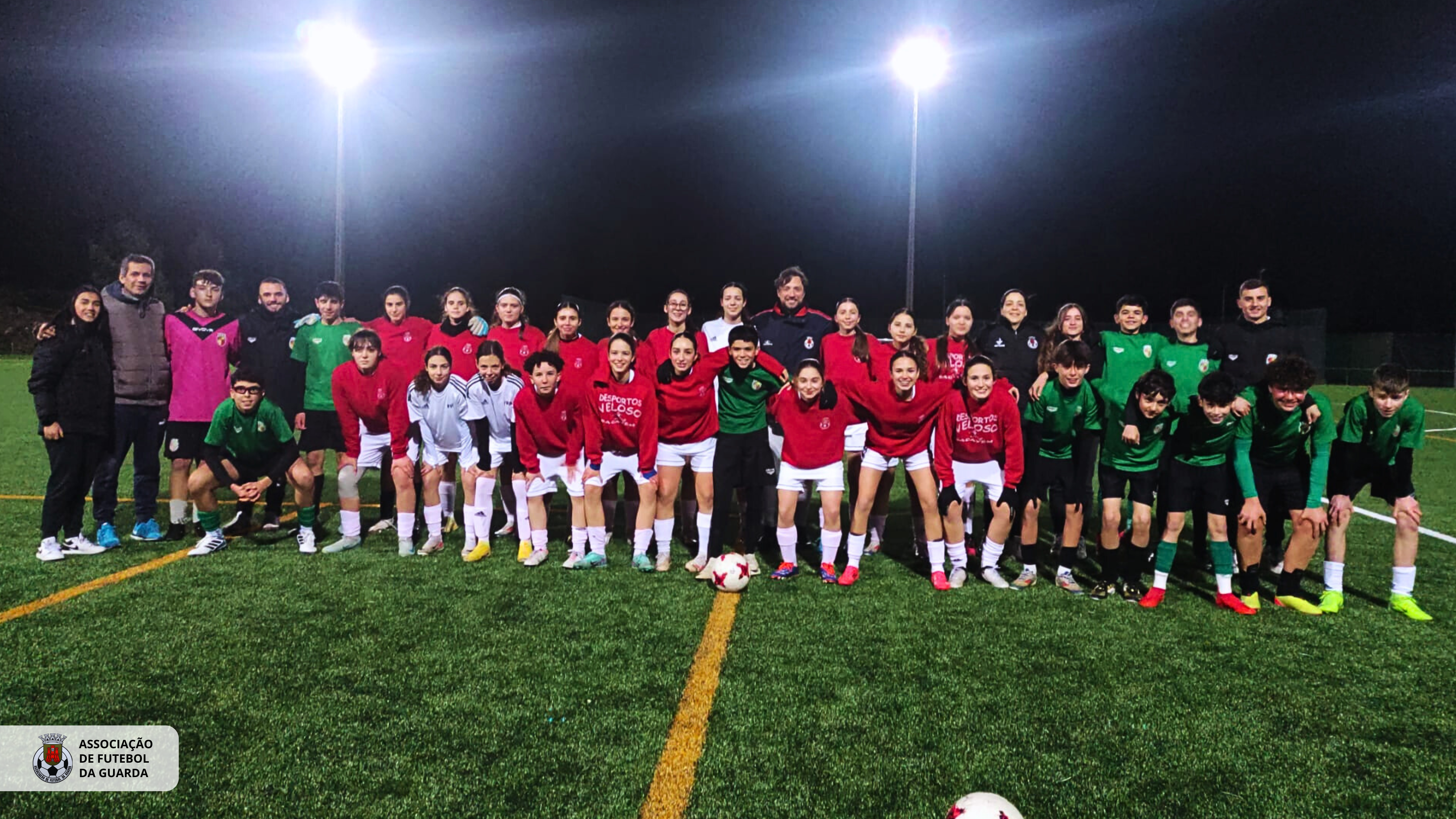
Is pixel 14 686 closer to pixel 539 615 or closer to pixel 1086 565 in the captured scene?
pixel 539 615

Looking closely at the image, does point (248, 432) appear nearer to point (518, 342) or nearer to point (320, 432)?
point (320, 432)

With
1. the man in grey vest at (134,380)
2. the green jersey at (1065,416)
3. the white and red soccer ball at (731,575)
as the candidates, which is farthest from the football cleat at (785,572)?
the man in grey vest at (134,380)

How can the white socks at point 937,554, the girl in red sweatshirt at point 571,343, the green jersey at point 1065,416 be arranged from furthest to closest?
the girl in red sweatshirt at point 571,343, the white socks at point 937,554, the green jersey at point 1065,416

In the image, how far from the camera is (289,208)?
3644 centimetres

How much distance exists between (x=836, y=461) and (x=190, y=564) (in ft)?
13.2

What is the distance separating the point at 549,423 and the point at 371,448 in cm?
140

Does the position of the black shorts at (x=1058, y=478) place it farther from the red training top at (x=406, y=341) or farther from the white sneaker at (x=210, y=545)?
the white sneaker at (x=210, y=545)

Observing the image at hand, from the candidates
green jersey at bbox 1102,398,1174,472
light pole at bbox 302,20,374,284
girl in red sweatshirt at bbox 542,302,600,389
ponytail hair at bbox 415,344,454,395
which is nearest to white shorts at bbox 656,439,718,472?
girl in red sweatshirt at bbox 542,302,600,389

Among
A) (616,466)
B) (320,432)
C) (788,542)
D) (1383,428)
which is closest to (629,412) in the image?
(616,466)

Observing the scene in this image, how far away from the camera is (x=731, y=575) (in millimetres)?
4125

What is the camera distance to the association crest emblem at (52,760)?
232cm

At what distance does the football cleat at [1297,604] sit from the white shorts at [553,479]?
13.2 ft

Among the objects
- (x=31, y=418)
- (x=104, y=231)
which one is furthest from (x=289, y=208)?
(x=31, y=418)

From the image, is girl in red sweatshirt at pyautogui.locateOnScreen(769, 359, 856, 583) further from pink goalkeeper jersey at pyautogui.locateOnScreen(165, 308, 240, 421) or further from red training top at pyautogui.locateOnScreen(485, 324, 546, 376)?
pink goalkeeper jersey at pyautogui.locateOnScreen(165, 308, 240, 421)
